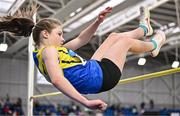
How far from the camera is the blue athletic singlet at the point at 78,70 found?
2215 mm

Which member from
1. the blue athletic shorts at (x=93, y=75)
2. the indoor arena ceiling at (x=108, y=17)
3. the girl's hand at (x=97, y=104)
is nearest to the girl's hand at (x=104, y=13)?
the blue athletic shorts at (x=93, y=75)

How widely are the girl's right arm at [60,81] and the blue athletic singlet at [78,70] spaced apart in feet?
0.38

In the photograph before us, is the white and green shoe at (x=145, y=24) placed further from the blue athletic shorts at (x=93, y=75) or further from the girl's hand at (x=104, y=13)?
the blue athletic shorts at (x=93, y=75)

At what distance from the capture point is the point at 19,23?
247cm

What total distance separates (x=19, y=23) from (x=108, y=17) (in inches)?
271

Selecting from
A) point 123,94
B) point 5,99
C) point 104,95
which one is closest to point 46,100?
point 5,99

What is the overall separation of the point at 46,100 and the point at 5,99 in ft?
6.52

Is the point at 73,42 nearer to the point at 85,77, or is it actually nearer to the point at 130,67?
the point at 85,77

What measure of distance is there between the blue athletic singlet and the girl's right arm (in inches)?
4.5

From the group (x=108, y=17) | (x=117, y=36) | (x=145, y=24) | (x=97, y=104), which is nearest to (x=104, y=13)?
(x=117, y=36)

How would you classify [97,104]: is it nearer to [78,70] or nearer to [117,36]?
[78,70]

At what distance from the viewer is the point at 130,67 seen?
18.3m

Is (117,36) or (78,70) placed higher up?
(117,36)

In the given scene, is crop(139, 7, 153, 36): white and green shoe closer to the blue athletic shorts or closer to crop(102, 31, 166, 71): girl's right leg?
crop(102, 31, 166, 71): girl's right leg
